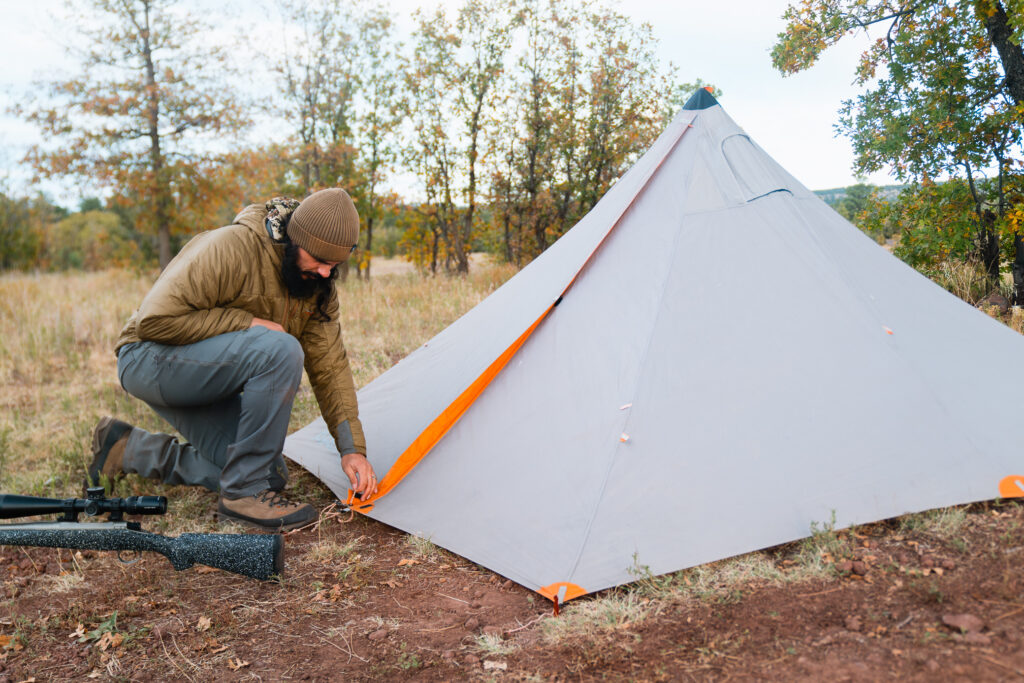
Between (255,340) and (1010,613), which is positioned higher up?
(255,340)

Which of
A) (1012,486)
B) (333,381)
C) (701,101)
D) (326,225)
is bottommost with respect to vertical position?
(1012,486)

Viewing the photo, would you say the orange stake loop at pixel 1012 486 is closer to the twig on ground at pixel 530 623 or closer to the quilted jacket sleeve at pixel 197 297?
the twig on ground at pixel 530 623

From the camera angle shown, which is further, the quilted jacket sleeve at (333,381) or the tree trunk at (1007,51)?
the tree trunk at (1007,51)

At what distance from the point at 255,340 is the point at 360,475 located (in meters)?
0.66

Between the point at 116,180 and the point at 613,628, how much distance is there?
1333 centimetres

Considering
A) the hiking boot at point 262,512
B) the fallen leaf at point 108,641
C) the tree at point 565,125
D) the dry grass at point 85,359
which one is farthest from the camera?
the tree at point 565,125

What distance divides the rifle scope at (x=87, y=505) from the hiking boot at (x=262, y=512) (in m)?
0.48

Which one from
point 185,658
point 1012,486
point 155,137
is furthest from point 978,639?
point 155,137

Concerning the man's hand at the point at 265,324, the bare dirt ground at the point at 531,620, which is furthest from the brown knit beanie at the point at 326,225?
the bare dirt ground at the point at 531,620

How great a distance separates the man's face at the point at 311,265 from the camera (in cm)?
283

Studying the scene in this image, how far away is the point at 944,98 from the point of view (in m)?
5.18

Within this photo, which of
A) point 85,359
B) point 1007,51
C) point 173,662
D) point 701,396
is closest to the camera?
point 173,662

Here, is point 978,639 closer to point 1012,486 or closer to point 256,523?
point 1012,486

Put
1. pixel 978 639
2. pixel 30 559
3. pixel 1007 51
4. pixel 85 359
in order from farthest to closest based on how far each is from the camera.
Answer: pixel 85 359 < pixel 1007 51 < pixel 30 559 < pixel 978 639
